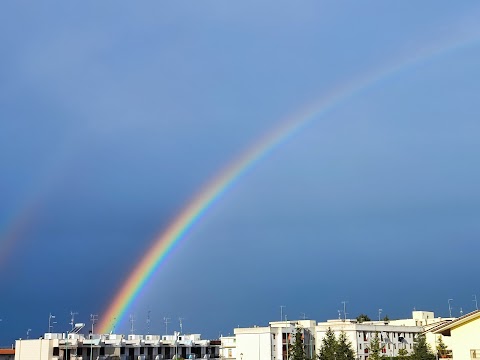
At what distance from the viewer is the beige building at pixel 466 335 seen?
28969 mm

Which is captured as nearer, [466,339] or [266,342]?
[466,339]

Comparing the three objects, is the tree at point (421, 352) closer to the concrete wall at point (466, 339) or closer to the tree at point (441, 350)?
the tree at point (441, 350)

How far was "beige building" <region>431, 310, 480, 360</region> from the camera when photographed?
29.0 metres

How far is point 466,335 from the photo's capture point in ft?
96.4

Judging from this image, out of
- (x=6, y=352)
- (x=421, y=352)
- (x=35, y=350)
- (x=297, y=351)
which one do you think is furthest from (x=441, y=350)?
(x=6, y=352)

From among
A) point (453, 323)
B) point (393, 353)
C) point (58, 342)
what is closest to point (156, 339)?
point (58, 342)

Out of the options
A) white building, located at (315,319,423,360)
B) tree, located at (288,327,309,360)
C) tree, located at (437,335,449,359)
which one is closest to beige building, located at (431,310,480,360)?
tree, located at (437,335,449,359)

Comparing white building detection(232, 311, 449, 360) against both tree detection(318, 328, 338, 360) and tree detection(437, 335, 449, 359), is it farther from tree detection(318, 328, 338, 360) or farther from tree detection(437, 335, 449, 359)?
tree detection(318, 328, 338, 360)

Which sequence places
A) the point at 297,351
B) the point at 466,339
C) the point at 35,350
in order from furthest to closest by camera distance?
the point at 297,351 → the point at 35,350 → the point at 466,339

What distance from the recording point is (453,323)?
29.4 meters

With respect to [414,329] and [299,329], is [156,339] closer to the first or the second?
[299,329]

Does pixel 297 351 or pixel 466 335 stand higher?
pixel 297 351

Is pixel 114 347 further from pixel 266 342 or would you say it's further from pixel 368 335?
pixel 368 335

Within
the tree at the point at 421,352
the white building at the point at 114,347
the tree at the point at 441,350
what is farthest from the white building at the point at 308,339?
the white building at the point at 114,347
